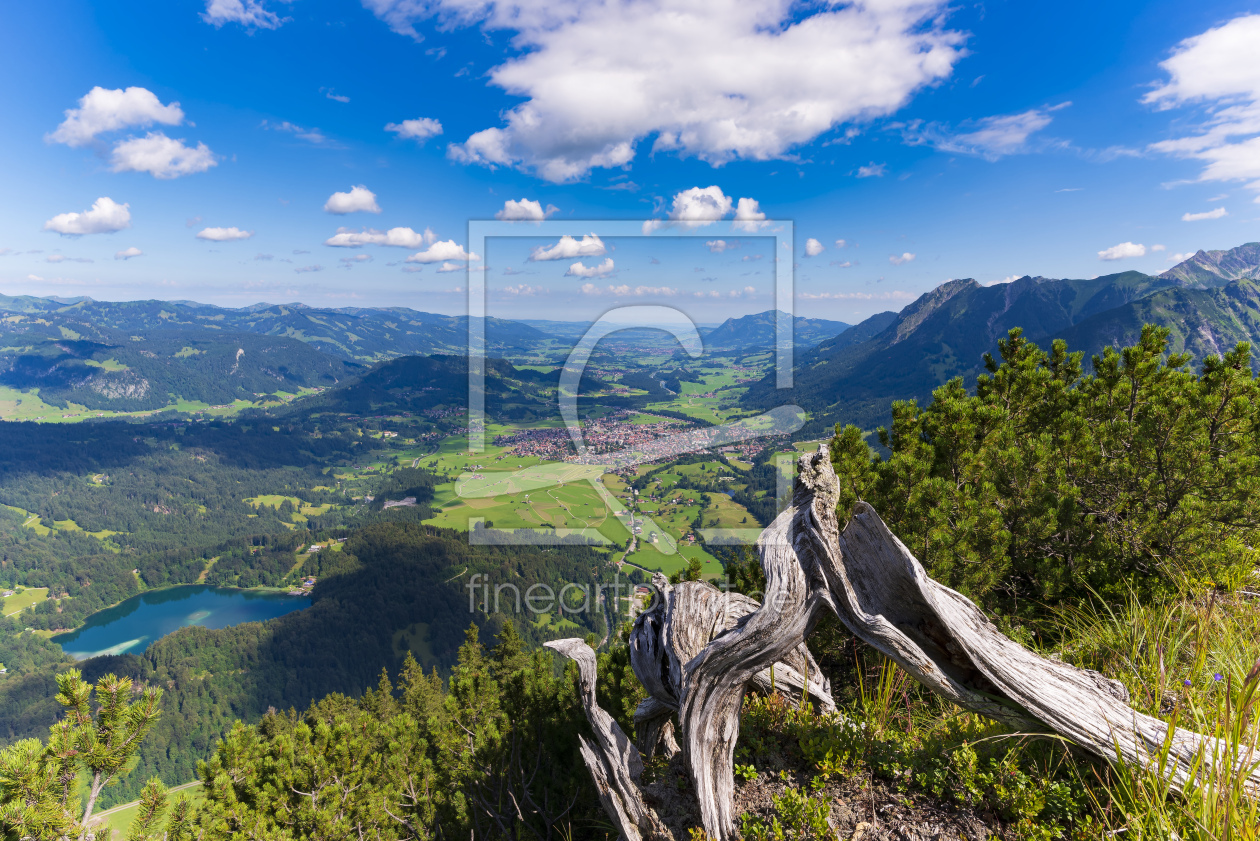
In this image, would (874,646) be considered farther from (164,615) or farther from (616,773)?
(164,615)

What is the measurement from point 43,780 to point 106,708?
61cm

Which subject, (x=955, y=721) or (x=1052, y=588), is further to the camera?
(x=1052, y=588)

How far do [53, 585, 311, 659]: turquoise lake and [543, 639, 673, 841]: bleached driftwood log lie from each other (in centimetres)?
13308

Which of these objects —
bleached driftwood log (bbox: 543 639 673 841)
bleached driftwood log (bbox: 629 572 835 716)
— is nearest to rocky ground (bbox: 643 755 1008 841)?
bleached driftwood log (bbox: 543 639 673 841)

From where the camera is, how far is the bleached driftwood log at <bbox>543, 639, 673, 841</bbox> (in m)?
4.33

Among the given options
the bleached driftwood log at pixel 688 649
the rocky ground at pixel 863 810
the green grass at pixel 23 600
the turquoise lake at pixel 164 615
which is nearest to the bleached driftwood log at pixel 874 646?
the rocky ground at pixel 863 810

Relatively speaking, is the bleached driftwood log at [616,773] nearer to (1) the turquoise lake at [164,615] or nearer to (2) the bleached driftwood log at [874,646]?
(2) the bleached driftwood log at [874,646]

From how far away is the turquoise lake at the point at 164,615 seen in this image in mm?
108188

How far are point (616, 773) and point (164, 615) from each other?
16160cm

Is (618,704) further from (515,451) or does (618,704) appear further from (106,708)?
(515,451)

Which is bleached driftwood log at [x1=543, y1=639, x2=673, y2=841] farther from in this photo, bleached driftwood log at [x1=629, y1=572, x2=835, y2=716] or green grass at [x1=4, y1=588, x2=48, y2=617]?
green grass at [x1=4, y1=588, x2=48, y2=617]

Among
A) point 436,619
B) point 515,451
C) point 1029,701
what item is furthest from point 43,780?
point 515,451

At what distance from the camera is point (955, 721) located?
437 centimetres

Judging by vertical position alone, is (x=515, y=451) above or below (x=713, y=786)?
below
